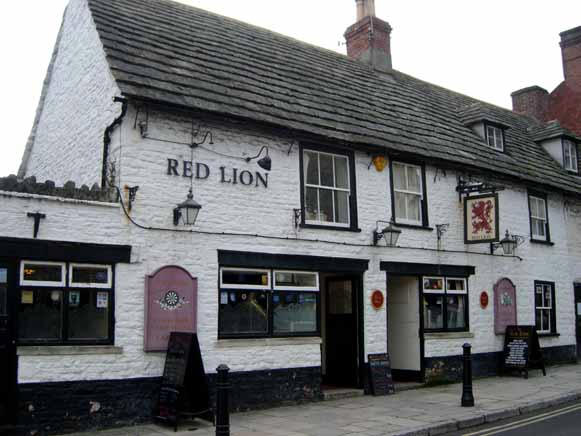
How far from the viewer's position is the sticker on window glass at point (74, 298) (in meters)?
9.66

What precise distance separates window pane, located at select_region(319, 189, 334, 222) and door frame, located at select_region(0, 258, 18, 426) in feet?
20.1

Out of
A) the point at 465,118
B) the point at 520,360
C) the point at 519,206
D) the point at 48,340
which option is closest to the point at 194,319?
the point at 48,340

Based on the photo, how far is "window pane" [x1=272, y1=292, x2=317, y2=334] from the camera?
12070 millimetres

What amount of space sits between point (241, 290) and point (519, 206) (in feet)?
31.6

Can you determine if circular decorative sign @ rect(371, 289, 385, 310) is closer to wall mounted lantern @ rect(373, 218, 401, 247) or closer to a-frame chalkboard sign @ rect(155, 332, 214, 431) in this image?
wall mounted lantern @ rect(373, 218, 401, 247)

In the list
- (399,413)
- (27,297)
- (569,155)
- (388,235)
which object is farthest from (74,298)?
(569,155)


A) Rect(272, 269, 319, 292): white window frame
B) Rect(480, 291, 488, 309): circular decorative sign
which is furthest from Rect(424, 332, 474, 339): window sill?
Rect(272, 269, 319, 292): white window frame

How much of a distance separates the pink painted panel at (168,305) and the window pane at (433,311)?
247 inches

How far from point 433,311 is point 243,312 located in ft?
17.8

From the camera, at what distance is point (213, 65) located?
43.6 ft

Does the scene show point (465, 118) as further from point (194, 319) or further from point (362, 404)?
point (194, 319)

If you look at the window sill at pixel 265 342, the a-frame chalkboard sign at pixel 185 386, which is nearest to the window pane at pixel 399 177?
the window sill at pixel 265 342

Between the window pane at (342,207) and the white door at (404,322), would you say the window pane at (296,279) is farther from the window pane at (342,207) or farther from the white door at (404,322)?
the white door at (404,322)

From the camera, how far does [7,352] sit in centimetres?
895
